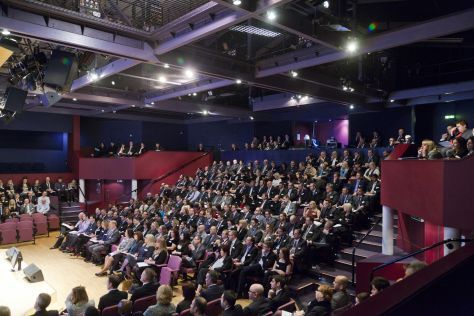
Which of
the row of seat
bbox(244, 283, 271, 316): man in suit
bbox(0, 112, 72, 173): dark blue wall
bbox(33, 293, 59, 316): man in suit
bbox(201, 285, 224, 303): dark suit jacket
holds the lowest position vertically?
the row of seat

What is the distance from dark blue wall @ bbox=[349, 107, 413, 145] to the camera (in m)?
14.7

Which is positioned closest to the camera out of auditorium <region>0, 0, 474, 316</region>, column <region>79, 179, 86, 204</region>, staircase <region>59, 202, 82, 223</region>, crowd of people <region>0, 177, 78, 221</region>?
auditorium <region>0, 0, 474, 316</region>

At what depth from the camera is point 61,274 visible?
9.09 metres

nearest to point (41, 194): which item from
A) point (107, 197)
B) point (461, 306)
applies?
point (107, 197)

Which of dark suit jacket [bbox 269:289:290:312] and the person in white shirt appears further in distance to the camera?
the person in white shirt

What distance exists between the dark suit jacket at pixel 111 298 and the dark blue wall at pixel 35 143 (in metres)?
13.9

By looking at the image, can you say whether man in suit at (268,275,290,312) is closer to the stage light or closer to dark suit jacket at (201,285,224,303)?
dark suit jacket at (201,285,224,303)

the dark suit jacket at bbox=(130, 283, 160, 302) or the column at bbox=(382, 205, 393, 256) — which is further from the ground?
the column at bbox=(382, 205, 393, 256)

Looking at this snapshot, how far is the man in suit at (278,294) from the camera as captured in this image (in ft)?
16.7

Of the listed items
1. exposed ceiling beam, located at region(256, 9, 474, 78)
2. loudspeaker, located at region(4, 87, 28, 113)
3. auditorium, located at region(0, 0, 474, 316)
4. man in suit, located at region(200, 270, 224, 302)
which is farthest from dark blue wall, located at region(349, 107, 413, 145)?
loudspeaker, located at region(4, 87, 28, 113)

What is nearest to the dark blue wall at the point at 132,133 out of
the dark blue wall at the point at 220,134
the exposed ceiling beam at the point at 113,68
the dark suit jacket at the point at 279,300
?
the dark blue wall at the point at 220,134

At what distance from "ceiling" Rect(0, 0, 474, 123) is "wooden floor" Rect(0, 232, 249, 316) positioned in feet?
15.4

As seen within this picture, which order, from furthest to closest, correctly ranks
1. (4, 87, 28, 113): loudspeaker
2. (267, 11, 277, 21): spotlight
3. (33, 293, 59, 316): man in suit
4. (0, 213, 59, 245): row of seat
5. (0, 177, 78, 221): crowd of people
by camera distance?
1. (0, 177, 78, 221): crowd of people
2. (0, 213, 59, 245): row of seat
3. (4, 87, 28, 113): loudspeaker
4. (267, 11, 277, 21): spotlight
5. (33, 293, 59, 316): man in suit

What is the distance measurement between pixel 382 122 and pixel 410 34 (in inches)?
366
